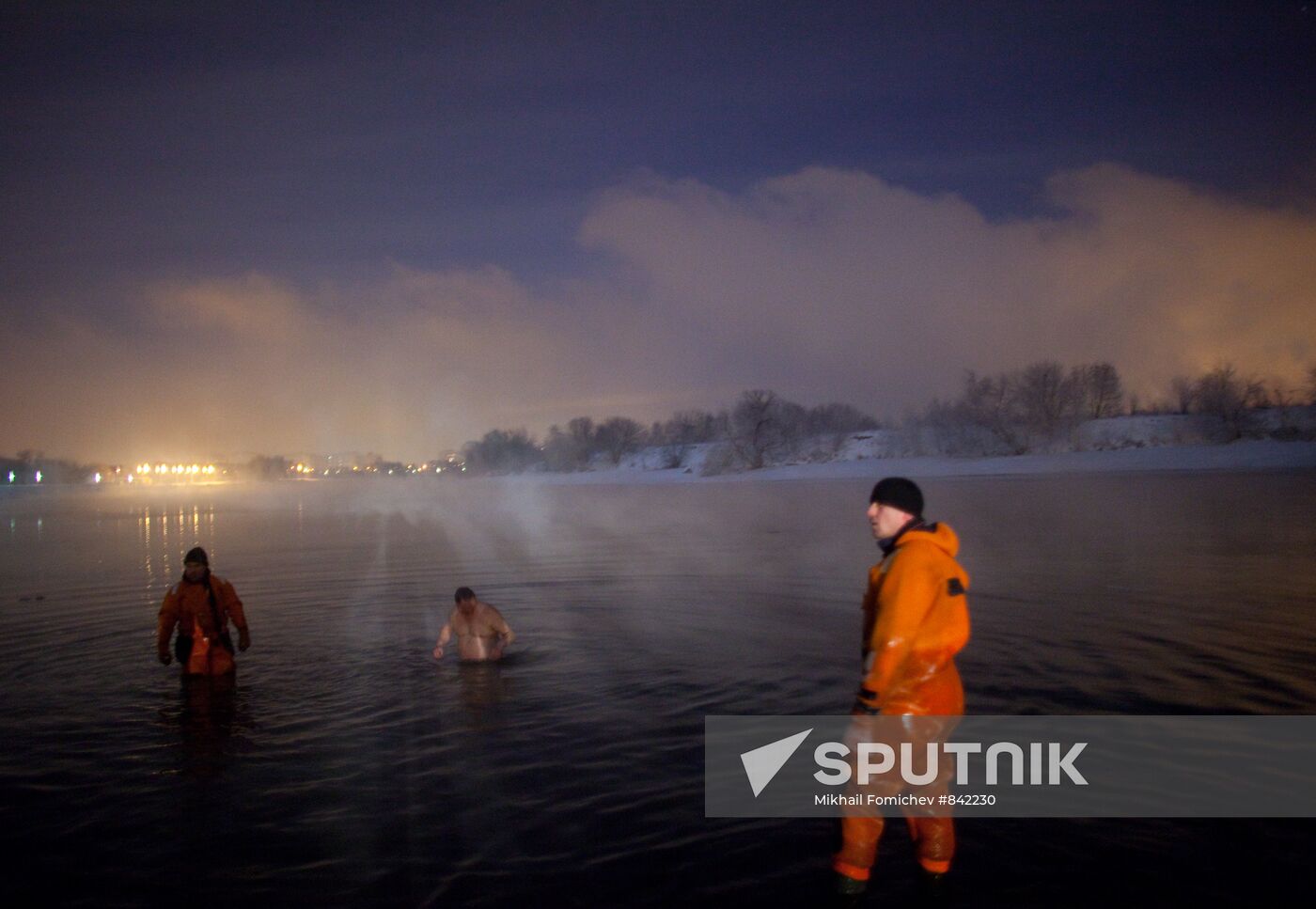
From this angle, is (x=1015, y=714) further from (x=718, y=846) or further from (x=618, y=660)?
(x=618, y=660)

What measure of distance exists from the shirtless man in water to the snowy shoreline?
58.7 m

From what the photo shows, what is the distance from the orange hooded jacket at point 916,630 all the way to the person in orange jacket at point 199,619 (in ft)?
27.2

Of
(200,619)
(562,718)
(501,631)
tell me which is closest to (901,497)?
(562,718)

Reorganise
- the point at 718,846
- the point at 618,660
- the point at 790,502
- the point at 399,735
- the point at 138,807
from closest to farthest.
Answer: the point at 718,846, the point at 138,807, the point at 399,735, the point at 618,660, the point at 790,502

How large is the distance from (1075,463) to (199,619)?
70.3m

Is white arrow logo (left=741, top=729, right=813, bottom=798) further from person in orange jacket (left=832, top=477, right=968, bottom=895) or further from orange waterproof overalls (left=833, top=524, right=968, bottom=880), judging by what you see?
orange waterproof overalls (left=833, top=524, right=968, bottom=880)

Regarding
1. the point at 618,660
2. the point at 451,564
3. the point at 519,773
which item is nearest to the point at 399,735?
the point at 519,773

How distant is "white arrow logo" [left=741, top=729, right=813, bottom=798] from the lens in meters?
7.27

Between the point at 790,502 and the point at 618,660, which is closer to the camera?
the point at 618,660

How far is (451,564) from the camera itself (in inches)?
944

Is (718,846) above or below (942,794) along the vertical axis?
below

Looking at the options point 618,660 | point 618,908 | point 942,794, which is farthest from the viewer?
point 618,660

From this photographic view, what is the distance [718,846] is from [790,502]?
44.7 metres

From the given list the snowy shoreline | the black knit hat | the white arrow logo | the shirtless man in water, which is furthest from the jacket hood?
the snowy shoreline
